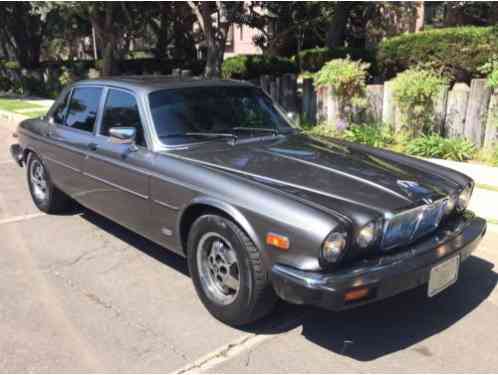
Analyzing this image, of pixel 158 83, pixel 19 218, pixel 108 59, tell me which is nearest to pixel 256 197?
pixel 158 83

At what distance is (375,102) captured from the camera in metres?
9.02

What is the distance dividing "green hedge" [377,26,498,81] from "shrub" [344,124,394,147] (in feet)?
7.28

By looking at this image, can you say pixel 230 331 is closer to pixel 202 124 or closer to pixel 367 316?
pixel 367 316

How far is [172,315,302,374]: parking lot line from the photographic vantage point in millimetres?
3125

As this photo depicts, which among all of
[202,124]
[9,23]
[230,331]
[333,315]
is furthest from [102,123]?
[9,23]

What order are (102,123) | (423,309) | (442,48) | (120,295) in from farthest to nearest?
(442,48), (102,123), (120,295), (423,309)

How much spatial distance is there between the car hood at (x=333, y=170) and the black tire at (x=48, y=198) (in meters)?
2.39

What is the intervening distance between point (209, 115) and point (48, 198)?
8.18 ft

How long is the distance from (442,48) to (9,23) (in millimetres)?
18916

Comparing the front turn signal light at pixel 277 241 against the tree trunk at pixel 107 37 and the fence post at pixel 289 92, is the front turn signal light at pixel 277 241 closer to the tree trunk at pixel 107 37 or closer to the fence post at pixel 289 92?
the fence post at pixel 289 92

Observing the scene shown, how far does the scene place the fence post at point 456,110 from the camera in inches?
316

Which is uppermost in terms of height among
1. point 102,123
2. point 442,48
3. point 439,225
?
point 442,48

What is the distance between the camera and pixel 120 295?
160 inches

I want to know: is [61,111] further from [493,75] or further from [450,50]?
[450,50]
